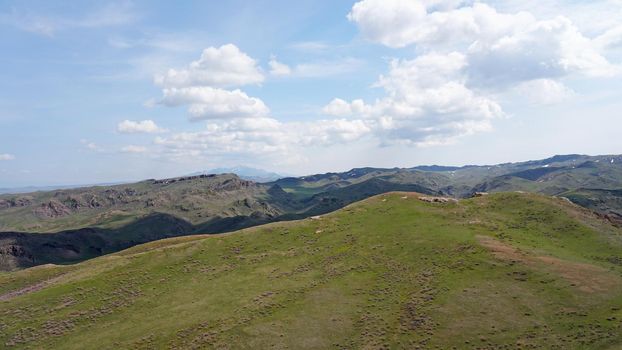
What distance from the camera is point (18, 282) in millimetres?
87938

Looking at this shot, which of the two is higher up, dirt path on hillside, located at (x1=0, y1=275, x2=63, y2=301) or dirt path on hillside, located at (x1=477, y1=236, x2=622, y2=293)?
dirt path on hillside, located at (x1=477, y1=236, x2=622, y2=293)

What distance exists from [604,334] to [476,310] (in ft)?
50.4

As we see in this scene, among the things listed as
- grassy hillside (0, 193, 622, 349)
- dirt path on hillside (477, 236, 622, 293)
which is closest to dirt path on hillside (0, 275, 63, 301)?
grassy hillside (0, 193, 622, 349)

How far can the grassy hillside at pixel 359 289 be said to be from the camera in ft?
190

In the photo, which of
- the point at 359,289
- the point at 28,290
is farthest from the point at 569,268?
the point at 28,290

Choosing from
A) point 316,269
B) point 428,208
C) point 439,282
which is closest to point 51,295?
point 316,269

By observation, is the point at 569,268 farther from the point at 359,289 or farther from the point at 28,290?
the point at 28,290

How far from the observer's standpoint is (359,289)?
72062 mm

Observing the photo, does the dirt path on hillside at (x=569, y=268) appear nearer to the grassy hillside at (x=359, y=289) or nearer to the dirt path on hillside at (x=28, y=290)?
the grassy hillside at (x=359, y=289)

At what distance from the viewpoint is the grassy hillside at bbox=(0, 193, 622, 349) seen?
190 ft

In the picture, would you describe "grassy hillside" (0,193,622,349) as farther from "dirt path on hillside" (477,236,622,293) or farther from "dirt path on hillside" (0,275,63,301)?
"dirt path on hillside" (0,275,63,301)

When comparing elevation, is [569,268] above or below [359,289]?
above

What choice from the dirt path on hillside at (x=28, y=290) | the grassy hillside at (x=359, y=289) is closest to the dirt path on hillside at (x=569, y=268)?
the grassy hillside at (x=359, y=289)

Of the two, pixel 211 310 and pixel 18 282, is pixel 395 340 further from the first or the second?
pixel 18 282
